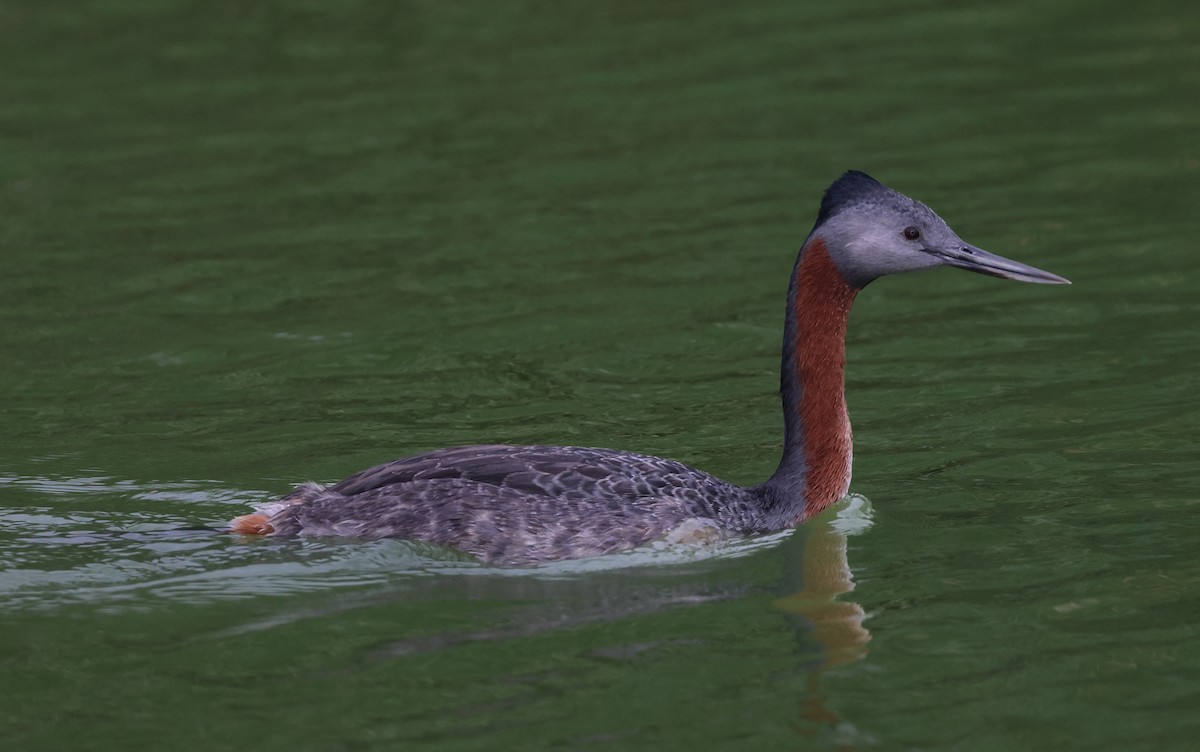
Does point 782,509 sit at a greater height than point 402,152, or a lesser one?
lesser

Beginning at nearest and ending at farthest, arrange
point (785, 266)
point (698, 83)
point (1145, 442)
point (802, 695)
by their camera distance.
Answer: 1. point (802, 695)
2. point (1145, 442)
3. point (785, 266)
4. point (698, 83)

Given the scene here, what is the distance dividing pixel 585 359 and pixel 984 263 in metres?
3.36

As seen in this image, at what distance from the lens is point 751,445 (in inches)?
413

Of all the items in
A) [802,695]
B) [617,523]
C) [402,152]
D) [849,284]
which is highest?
[402,152]

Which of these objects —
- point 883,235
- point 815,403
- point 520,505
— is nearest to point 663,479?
point 520,505

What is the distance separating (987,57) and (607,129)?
3809mm

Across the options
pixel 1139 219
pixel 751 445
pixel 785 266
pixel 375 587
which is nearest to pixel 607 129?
pixel 785 266

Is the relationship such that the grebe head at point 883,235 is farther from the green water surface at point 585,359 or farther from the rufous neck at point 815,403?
the green water surface at point 585,359

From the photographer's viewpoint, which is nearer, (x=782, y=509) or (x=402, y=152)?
(x=782, y=509)

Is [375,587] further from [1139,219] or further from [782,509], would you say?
[1139,219]

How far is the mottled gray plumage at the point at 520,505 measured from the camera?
28.4 feet

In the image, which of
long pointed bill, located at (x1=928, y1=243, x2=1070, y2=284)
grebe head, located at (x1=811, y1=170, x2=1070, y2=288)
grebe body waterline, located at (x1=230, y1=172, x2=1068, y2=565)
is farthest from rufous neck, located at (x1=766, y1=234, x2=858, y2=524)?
long pointed bill, located at (x1=928, y1=243, x2=1070, y2=284)

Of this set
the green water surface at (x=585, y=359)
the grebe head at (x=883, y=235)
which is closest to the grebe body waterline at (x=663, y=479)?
the grebe head at (x=883, y=235)

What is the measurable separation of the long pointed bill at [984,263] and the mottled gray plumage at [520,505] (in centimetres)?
153
